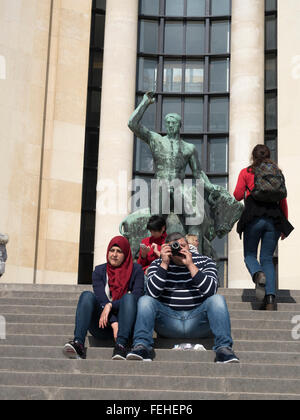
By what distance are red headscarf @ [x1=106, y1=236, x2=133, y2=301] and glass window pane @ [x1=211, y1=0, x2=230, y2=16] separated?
628 inches

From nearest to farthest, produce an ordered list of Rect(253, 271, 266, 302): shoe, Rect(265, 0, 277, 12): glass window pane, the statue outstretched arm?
Rect(253, 271, 266, 302): shoe, the statue outstretched arm, Rect(265, 0, 277, 12): glass window pane

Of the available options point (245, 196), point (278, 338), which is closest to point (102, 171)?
point (245, 196)

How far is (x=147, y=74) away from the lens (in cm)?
2167

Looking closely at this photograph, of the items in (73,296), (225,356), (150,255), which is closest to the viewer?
(225,356)

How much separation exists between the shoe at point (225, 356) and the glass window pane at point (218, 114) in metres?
15.4

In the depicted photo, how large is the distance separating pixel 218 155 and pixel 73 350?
15188mm

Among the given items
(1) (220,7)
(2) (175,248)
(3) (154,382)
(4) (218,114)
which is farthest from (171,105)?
(3) (154,382)

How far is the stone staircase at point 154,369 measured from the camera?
5566 mm

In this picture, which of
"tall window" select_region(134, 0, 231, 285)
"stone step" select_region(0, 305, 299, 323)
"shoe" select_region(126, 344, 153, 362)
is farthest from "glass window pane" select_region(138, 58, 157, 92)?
"shoe" select_region(126, 344, 153, 362)

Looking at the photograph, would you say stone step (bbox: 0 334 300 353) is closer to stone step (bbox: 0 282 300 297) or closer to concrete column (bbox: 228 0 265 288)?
stone step (bbox: 0 282 300 297)

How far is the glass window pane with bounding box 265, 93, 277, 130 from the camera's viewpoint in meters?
20.8

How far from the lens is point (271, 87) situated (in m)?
21.0

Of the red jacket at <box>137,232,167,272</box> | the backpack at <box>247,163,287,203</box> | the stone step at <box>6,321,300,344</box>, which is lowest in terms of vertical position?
the stone step at <box>6,321,300,344</box>

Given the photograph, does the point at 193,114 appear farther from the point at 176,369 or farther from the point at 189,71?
the point at 176,369
